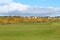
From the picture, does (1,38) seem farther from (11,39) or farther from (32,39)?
(32,39)

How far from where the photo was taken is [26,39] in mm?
22875

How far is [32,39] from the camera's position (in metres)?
22.8

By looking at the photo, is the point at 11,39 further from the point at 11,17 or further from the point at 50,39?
the point at 11,17

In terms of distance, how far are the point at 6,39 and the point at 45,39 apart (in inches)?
173

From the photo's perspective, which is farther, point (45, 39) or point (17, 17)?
point (17, 17)

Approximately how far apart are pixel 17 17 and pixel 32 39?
41.0m

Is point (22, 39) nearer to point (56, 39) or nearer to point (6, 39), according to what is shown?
point (6, 39)

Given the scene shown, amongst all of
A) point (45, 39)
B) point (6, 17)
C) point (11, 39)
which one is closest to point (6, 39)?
point (11, 39)

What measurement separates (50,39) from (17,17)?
41259mm

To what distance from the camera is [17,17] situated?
6353cm

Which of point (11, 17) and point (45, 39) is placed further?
point (11, 17)

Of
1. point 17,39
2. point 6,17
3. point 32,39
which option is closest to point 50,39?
point 32,39

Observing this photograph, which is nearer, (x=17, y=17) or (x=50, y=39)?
(x=50, y=39)

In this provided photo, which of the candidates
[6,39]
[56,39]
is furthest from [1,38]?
[56,39]
